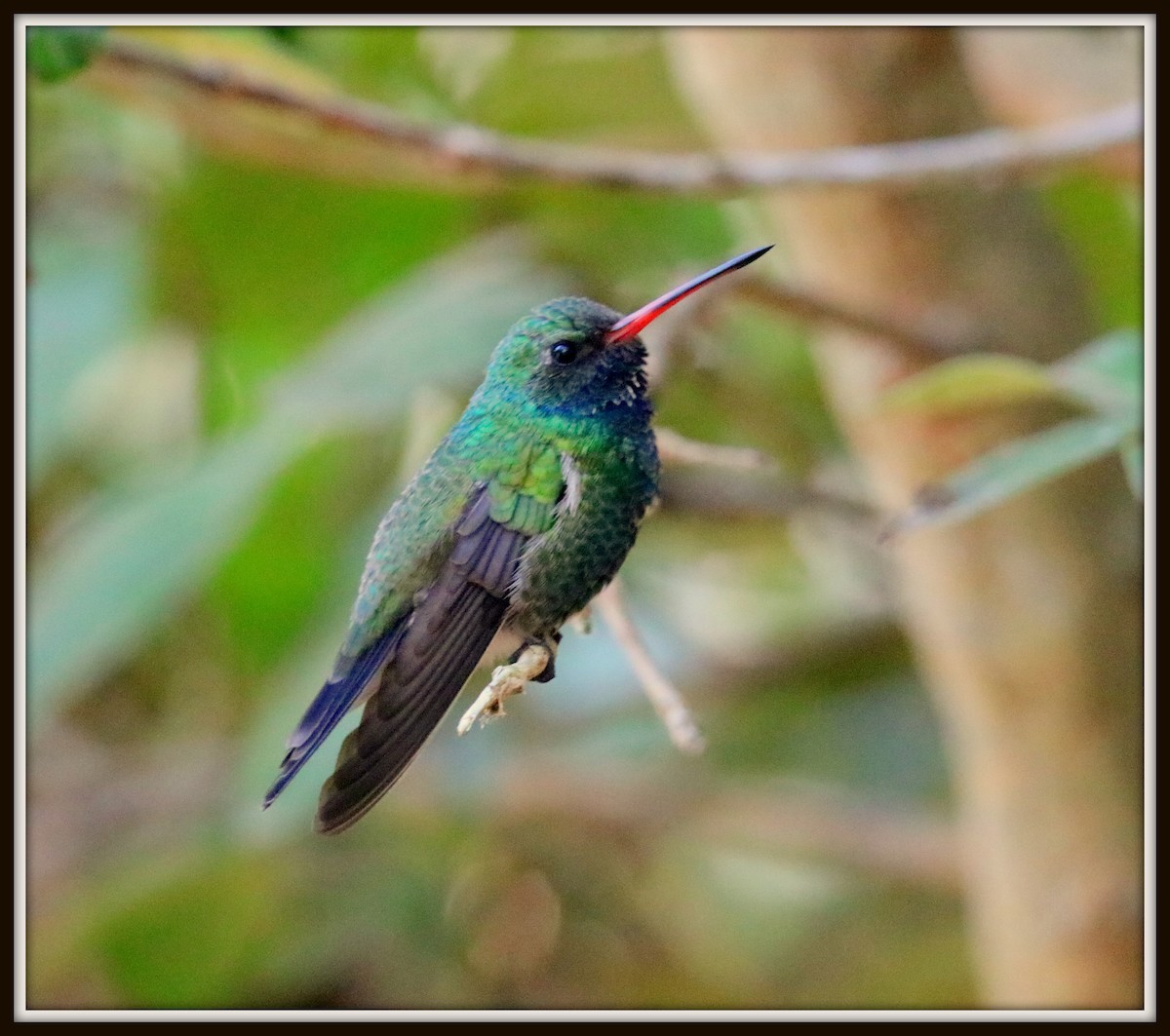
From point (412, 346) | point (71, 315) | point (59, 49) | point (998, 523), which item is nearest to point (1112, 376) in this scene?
point (998, 523)

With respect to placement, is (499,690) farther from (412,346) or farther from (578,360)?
(412,346)

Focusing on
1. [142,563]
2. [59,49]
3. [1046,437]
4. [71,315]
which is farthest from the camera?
[71,315]

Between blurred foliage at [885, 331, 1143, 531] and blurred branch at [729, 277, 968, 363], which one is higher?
blurred branch at [729, 277, 968, 363]

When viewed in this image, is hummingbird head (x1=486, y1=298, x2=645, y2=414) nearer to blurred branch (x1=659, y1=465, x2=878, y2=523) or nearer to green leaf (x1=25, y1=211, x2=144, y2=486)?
blurred branch (x1=659, y1=465, x2=878, y2=523)

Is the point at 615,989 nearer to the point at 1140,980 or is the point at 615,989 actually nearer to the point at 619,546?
the point at 1140,980

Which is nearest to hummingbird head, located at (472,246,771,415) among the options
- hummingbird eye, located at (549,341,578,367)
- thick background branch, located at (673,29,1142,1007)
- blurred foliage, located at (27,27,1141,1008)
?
hummingbird eye, located at (549,341,578,367)
